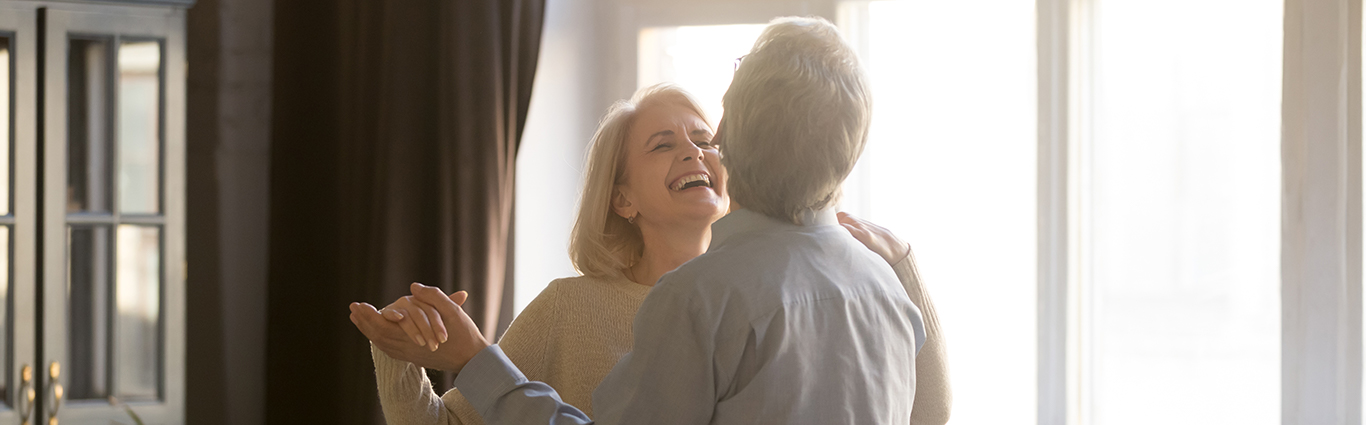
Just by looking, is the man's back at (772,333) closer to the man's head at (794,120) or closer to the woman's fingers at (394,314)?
the man's head at (794,120)

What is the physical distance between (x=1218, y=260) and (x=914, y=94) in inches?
36.5

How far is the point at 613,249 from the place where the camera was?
1.65 m

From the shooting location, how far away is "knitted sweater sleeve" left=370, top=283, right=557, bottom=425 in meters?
1.36

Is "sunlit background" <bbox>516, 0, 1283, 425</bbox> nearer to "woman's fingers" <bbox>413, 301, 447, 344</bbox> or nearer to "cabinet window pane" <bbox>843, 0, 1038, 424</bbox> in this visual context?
"cabinet window pane" <bbox>843, 0, 1038, 424</bbox>

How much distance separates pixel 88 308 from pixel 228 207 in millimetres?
767

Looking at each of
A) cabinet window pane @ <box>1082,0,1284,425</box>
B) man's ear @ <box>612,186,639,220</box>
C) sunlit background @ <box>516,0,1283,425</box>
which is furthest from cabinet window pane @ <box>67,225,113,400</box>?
cabinet window pane @ <box>1082,0,1284,425</box>

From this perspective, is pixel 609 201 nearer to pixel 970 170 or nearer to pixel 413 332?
pixel 413 332

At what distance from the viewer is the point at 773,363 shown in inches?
31.1

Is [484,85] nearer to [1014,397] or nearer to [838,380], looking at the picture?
[1014,397]

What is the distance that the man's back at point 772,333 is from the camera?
0.79 metres

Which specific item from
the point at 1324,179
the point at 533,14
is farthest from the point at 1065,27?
the point at 533,14

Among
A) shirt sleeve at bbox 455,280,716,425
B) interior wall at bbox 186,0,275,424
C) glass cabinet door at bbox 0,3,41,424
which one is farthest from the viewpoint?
interior wall at bbox 186,0,275,424

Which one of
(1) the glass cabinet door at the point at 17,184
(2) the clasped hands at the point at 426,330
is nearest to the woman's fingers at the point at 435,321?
(2) the clasped hands at the point at 426,330

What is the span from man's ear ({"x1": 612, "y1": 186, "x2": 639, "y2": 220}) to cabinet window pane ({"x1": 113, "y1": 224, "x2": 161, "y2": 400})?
4.10 ft
